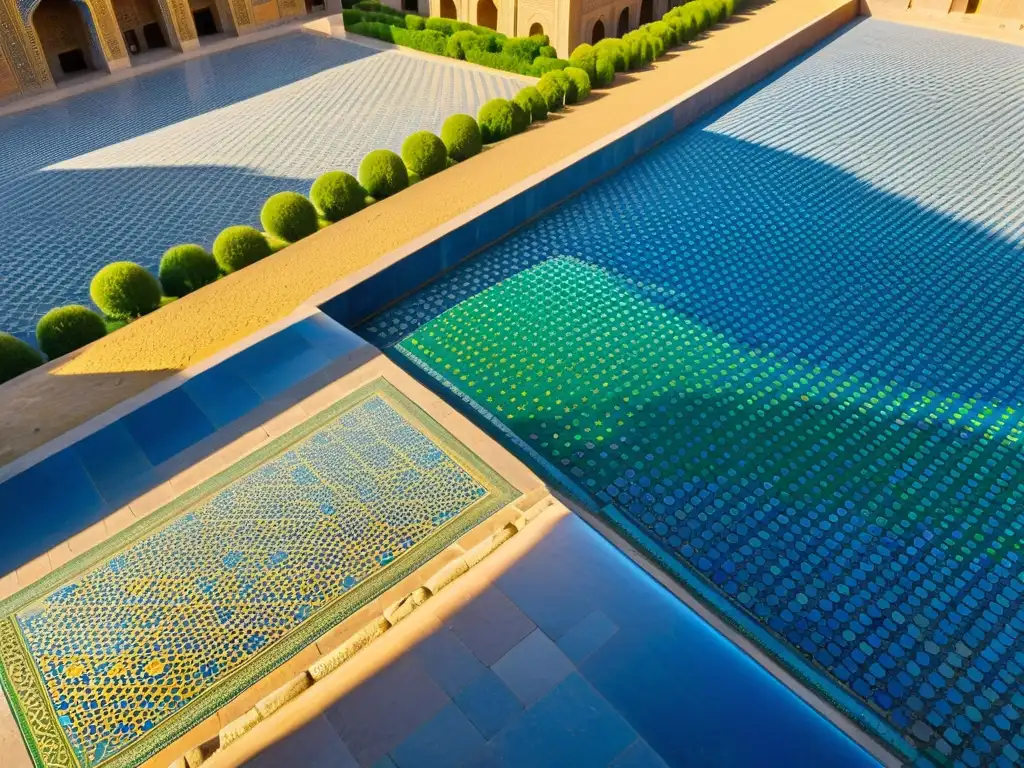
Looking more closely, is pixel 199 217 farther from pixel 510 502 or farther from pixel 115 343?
pixel 510 502

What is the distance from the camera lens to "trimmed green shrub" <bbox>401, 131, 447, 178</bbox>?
9.62 metres

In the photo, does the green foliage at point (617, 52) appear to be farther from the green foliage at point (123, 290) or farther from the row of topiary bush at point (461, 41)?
the green foliage at point (123, 290)

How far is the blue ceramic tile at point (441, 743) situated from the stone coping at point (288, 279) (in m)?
3.90

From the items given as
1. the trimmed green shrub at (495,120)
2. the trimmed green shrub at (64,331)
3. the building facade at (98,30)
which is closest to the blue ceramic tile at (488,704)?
the trimmed green shrub at (64,331)

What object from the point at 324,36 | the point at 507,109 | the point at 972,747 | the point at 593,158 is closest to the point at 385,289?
the point at 593,158

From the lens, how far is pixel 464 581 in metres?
3.96

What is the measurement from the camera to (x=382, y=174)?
9281 mm

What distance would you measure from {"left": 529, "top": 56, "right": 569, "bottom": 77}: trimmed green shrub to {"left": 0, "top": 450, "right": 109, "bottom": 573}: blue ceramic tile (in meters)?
11.3

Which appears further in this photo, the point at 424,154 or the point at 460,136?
the point at 460,136

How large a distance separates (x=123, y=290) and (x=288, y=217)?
6.87 ft

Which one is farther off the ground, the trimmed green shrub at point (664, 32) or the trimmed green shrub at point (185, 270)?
the trimmed green shrub at point (664, 32)

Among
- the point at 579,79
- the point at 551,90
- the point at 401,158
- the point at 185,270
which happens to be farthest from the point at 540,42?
the point at 185,270

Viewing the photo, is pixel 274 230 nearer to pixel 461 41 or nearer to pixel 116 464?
pixel 116 464

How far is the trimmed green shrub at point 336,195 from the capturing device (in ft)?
29.0
